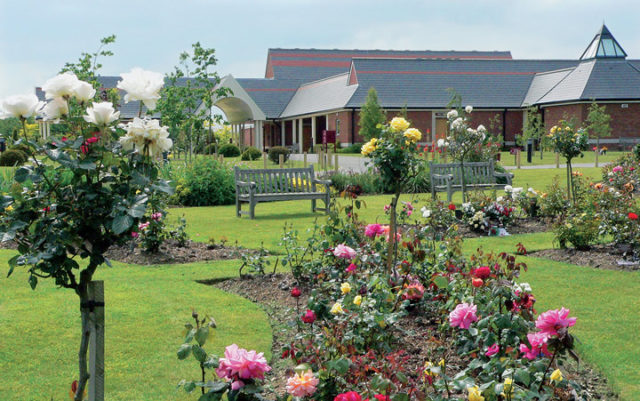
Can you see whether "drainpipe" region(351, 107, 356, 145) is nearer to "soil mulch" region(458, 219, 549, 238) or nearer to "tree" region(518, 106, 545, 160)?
"tree" region(518, 106, 545, 160)

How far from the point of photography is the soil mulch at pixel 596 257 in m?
7.81

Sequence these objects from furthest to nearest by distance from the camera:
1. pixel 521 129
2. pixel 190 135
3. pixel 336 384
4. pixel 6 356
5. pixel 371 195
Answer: pixel 521 129, pixel 190 135, pixel 371 195, pixel 6 356, pixel 336 384

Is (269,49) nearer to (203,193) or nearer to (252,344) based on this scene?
(203,193)

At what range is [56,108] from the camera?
113 inches

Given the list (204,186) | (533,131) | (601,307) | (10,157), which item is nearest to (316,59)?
(533,131)

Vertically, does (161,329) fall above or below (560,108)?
below

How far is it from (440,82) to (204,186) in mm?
28542

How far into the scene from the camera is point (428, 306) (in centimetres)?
539

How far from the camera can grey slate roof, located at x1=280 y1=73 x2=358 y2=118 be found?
40844mm

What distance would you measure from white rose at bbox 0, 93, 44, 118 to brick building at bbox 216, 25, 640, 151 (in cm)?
3639

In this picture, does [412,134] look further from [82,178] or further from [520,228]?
[520,228]

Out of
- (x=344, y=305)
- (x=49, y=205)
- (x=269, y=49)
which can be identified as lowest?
(x=344, y=305)

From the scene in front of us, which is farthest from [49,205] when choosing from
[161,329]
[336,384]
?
[161,329]

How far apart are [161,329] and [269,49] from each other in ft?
188
